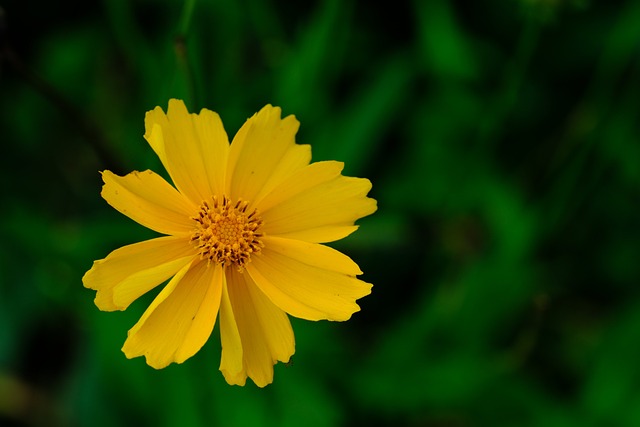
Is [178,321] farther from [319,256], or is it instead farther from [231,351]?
[319,256]

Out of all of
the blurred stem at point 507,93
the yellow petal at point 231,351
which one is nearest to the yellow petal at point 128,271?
the yellow petal at point 231,351

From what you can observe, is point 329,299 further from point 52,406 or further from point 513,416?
point 52,406

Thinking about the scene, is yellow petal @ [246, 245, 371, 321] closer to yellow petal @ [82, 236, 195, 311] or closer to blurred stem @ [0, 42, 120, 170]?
yellow petal @ [82, 236, 195, 311]

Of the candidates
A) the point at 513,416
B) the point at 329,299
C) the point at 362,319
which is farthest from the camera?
the point at 362,319

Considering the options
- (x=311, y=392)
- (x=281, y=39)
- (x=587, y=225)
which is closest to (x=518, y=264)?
(x=587, y=225)

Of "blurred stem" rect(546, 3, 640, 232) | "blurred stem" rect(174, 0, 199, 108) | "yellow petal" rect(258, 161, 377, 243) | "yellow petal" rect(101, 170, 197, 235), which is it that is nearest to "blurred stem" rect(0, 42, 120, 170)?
"blurred stem" rect(174, 0, 199, 108)

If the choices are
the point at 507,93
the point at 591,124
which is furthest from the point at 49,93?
the point at 591,124

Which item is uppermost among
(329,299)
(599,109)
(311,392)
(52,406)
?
(599,109)
